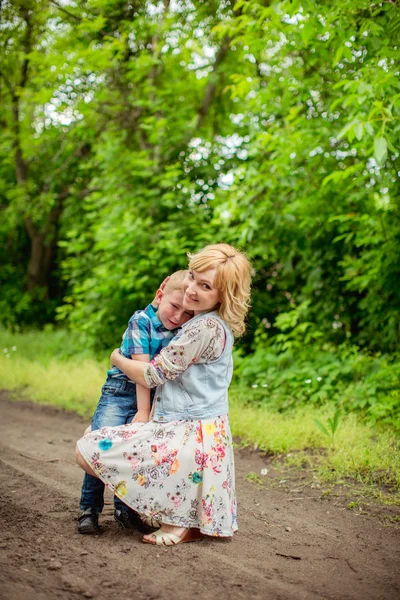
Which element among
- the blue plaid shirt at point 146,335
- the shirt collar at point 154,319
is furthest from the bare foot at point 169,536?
the shirt collar at point 154,319

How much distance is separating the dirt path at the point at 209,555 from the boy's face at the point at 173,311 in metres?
1.14

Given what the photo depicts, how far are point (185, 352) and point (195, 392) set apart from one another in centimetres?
25

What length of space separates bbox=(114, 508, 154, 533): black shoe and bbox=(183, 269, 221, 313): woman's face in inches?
47.2

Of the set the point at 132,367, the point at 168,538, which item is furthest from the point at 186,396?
the point at 168,538

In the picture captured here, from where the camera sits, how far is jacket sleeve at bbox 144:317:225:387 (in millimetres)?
2893

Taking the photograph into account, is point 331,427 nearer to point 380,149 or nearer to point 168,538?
point 168,538

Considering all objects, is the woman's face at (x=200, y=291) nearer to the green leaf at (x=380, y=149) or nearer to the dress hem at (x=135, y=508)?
the dress hem at (x=135, y=508)

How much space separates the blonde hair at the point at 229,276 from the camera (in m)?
3.01

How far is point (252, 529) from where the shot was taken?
3.31m

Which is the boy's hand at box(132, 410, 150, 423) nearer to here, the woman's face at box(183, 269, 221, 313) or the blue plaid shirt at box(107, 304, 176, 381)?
the blue plaid shirt at box(107, 304, 176, 381)

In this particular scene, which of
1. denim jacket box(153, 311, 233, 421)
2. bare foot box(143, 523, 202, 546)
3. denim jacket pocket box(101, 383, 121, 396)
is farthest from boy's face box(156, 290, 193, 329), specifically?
bare foot box(143, 523, 202, 546)

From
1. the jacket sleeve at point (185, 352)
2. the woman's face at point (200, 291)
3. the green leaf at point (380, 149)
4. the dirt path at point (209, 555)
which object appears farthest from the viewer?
the green leaf at point (380, 149)

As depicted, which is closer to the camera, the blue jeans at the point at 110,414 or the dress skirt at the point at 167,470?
the dress skirt at the point at 167,470

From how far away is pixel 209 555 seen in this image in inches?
111
